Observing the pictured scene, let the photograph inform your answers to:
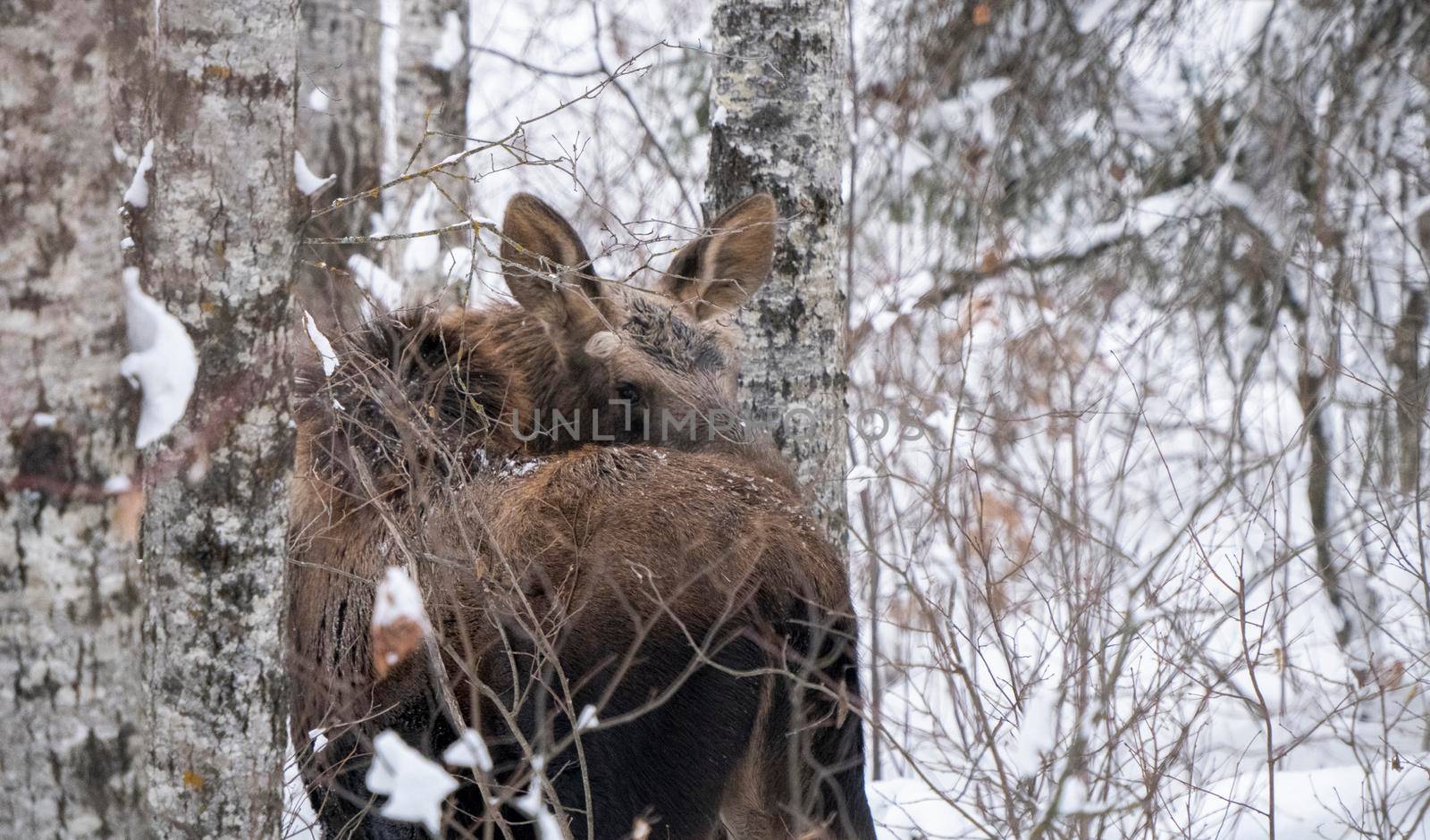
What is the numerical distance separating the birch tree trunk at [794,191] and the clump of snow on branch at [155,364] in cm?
291

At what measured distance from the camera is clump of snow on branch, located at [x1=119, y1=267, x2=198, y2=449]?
225cm

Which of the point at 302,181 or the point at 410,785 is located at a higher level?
the point at 302,181

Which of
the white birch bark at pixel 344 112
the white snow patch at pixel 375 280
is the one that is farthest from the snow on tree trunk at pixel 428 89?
the white snow patch at pixel 375 280

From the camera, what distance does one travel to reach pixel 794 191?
196 inches

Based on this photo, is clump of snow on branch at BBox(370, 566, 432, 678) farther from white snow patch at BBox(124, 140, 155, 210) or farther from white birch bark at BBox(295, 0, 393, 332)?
white birch bark at BBox(295, 0, 393, 332)

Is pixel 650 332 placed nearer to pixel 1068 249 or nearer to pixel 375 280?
pixel 375 280

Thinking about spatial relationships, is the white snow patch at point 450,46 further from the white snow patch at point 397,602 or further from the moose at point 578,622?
the white snow patch at point 397,602

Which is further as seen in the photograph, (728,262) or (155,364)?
(728,262)

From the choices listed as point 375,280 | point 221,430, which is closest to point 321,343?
point 221,430

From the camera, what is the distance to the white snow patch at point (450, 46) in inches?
300

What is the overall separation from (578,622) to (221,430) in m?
1.18

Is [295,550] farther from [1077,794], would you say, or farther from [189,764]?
[1077,794]

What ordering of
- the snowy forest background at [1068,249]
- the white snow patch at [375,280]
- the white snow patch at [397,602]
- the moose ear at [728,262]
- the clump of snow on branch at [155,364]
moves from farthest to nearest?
1. the white snow patch at [375,280]
2. the snowy forest background at [1068,249]
3. the moose ear at [728,262]
4. the white snow patch at [397,602]
5. the clump of snow on branch at [155,364]

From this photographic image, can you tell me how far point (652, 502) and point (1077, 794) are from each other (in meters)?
1.59
